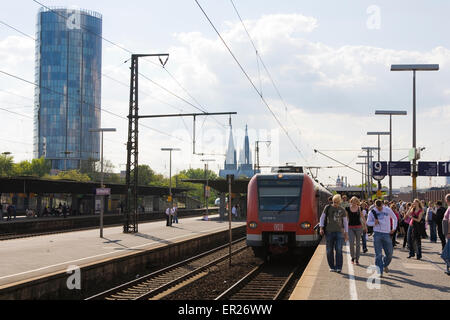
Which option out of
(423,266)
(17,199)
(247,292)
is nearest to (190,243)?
(247,292)

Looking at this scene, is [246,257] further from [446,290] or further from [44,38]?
[44,38]

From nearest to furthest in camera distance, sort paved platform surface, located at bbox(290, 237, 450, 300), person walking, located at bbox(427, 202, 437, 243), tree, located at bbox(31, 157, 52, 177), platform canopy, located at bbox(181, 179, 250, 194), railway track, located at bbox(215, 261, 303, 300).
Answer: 1. paved platform surface, located at bbox(290, 237, 450, 300)
2. railway track, located at bbox(215, 261, 303, 300)
3. person walking, located at bbox(427, 202, 437, 243)
4. platform canopy, located at bbox(181, 179, 250, 194)
5. tree, located at bbox(31, 157, 52, 177)

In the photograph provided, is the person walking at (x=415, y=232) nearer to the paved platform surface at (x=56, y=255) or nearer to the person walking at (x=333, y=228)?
the person walking at (x=333, y=228)

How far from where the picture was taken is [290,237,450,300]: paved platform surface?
8484 millimetres

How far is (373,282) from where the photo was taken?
979 centimetres

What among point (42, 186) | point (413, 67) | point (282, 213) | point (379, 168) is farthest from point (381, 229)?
point (42, 186)

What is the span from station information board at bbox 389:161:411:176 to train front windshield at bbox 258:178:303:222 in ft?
56.8

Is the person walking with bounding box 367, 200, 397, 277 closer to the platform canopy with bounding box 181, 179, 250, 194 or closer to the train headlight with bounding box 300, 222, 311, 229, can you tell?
the train headlight with bounding box 300, 222, 311, 229

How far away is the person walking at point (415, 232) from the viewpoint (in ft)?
45.2

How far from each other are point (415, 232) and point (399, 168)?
63.7ft

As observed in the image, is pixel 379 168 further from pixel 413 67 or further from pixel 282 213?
pixel 282 213

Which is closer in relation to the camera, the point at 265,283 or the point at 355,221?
the point at 355,221

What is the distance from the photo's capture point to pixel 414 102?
2367cm

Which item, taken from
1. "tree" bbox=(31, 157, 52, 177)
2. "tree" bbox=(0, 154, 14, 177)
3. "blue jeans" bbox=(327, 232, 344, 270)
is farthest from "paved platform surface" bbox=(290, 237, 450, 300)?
"tree" bbox=(31, 157, 52, 177)
